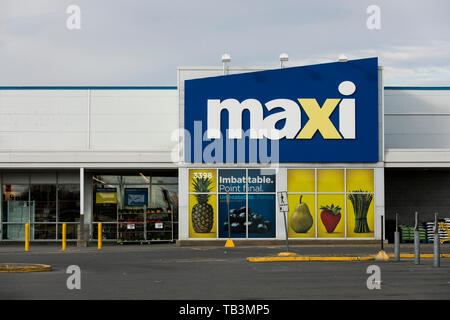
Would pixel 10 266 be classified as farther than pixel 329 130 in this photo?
No

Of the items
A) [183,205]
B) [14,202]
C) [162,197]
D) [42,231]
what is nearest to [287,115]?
[183,205]

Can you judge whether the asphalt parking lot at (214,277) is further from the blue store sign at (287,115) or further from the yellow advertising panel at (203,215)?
the blue store sign at (287,115)

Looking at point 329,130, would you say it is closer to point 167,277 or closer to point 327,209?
point 327,209

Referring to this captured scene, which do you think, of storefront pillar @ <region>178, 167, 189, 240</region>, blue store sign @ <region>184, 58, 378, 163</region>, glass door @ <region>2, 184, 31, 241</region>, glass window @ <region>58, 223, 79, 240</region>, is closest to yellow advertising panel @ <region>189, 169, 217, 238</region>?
storefront pillar @ <region>178, 167, 189, 240</region>

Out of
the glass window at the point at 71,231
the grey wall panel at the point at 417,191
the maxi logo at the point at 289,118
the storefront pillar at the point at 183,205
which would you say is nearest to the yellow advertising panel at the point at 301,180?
the maxi logo at the point at 289,118

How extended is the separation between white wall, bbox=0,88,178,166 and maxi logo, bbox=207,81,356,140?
15.0 feet

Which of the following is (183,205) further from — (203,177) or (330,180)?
(330,180)

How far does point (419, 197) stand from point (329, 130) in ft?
27.7

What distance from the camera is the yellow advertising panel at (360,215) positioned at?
34.2 m

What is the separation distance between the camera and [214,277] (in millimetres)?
19453

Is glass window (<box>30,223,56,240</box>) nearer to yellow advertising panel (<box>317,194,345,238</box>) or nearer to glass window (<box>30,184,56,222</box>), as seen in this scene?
glass window (<box>30,184,56,222</box>)

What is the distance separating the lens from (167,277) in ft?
64.1

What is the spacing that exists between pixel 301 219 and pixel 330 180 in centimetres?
218
